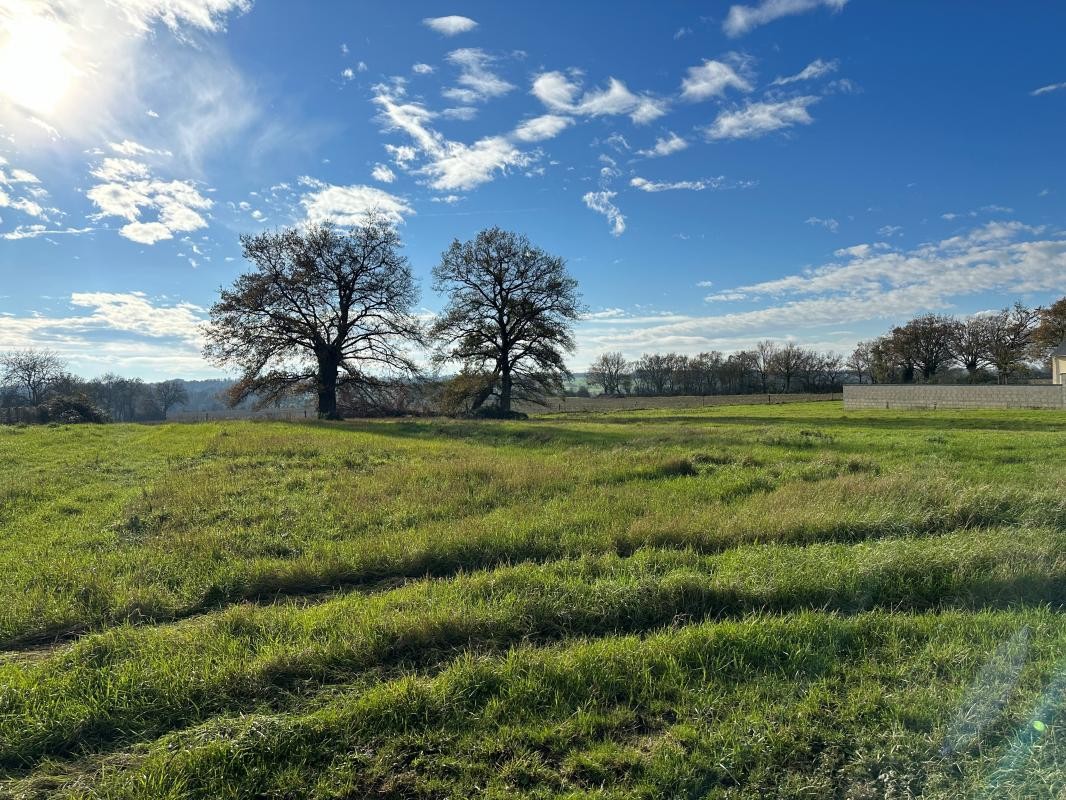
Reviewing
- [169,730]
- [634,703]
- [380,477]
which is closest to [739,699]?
[634,703]

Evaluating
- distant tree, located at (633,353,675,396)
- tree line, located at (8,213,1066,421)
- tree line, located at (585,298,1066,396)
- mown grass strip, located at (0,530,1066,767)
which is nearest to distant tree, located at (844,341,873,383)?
tree line, located at (585,298,1066,396)

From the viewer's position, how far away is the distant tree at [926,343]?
72.9 meters

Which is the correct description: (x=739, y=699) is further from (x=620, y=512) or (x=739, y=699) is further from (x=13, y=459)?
(x=13, y=459)

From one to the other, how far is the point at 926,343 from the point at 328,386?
7575 cm

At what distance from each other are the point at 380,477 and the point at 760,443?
39.0 ft

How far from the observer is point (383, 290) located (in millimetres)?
37906

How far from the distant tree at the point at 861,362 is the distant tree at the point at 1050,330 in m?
23.0

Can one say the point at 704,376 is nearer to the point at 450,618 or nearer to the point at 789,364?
the point at 789,364

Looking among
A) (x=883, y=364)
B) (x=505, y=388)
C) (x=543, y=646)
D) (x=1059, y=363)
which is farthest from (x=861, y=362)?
(x=543, y=646)

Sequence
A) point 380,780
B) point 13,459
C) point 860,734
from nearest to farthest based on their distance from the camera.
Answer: point 380,780
point 860,734
point 13,459

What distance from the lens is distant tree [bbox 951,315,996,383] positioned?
232ft

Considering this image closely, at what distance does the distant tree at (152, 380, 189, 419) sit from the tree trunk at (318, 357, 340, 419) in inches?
2745

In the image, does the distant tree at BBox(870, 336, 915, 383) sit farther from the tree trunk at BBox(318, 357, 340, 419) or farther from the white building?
the tree trunk at BBox(318, 357, 340, 419)

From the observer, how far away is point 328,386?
1496 inches
